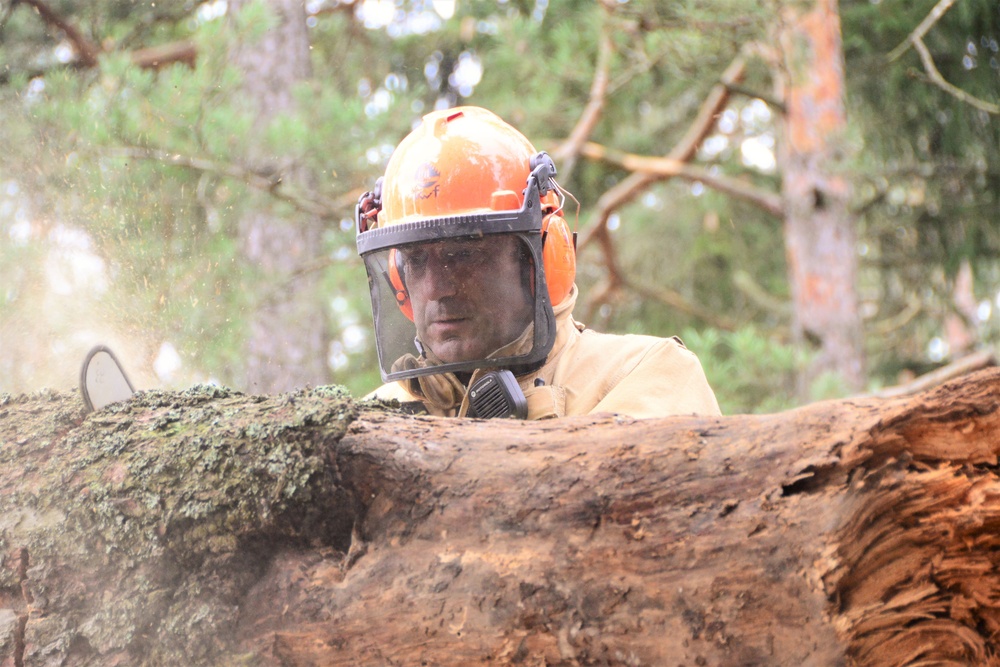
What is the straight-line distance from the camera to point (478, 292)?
101 inches

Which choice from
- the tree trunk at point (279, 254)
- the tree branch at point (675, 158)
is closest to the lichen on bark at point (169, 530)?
the tree trunk at point (279, 254)

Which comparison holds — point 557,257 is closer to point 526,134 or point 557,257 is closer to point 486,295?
point 486,295

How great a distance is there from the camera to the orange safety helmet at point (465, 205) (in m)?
2.46

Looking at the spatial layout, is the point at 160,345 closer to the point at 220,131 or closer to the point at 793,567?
the point at 220,131

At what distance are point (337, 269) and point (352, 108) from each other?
1.16 meters

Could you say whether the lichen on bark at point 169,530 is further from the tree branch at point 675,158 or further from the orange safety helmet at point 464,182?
the tree branch at point 675,158

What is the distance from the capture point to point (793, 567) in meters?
1.42

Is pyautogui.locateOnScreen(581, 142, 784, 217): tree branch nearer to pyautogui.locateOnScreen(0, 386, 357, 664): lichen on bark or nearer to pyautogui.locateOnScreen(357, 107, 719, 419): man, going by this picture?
pyautogui.locateOnScreen(357, 107, 719, 419): man

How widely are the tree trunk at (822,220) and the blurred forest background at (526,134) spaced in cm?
2

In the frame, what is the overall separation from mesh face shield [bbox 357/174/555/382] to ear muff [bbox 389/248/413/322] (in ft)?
0.25

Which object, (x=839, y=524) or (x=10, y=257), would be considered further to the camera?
(x=10, y=257)

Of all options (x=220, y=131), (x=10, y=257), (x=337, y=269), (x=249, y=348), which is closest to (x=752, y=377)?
(x=337, y=269)

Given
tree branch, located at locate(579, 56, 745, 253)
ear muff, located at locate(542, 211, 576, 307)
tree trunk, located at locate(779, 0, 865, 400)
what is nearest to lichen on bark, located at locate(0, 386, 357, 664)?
ear muff, located at locate(542, 211, 576, 307)

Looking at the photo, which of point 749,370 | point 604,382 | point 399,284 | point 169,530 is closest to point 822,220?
point 749,370
